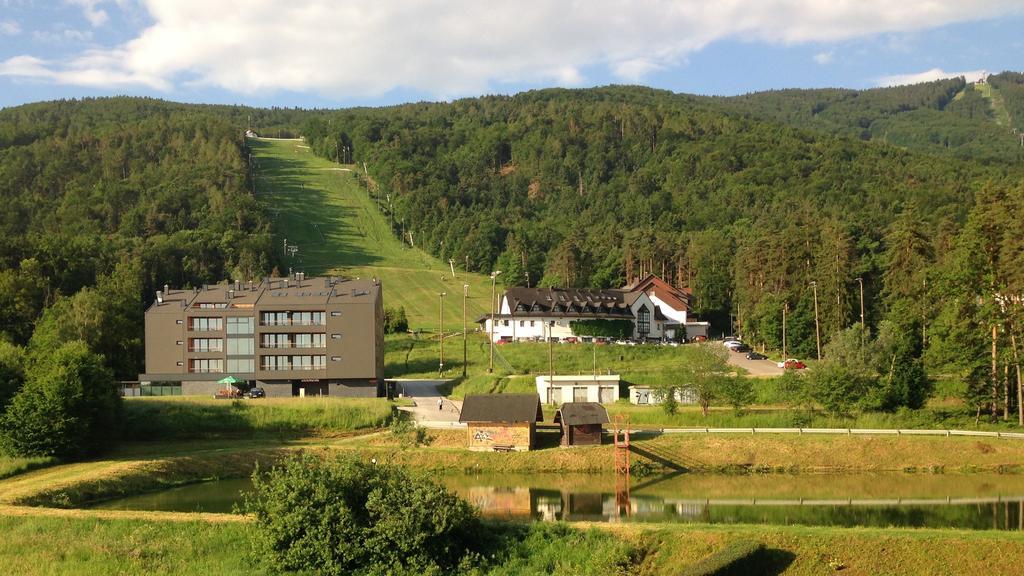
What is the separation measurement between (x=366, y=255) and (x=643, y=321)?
6872 cm

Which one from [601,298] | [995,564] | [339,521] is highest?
[601,298]

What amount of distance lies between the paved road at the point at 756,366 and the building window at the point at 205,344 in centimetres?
4189

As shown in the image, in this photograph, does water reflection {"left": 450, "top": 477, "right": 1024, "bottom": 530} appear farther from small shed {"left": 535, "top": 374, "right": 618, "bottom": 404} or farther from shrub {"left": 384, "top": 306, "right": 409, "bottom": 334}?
shrub {"left": 384, "top": 306, "right": 409, "bottom": 334}

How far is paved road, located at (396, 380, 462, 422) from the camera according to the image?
63197 millimetres

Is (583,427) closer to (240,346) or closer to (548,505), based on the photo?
(548,505)

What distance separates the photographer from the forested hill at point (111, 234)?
263 ft

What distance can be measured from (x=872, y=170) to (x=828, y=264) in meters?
111

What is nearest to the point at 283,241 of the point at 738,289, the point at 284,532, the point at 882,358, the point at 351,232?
the point at 351,232

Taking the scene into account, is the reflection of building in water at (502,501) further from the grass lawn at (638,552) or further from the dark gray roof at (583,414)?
the dark gray roof at (583,414)

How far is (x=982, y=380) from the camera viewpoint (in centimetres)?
5656

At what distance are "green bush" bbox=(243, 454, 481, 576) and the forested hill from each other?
41.3 m

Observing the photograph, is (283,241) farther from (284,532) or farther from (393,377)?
→ (284,532)

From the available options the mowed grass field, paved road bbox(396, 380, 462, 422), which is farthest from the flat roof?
the mowed grass field

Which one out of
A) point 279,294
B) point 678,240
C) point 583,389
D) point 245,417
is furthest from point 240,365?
point 678,240
